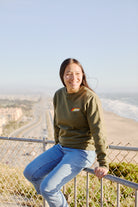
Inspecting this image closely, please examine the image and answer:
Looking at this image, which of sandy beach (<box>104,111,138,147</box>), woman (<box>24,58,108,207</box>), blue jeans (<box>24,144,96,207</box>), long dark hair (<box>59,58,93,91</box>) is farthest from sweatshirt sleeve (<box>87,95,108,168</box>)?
sandy beach (<box>104,111,138,147</box>)

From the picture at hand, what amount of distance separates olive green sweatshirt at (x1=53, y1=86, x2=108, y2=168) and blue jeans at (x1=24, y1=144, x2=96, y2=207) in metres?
0.09

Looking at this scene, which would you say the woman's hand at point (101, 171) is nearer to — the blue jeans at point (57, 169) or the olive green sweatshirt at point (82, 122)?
the olive green sweatshirt at point (82, 122)

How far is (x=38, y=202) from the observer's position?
397 centimetres

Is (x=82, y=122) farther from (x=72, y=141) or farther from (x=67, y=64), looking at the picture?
(x=67, y=64)

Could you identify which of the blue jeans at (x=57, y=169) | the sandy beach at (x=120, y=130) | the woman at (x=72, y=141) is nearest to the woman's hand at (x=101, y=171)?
the woman at (x=72, y=141)

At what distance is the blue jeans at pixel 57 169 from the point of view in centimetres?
213

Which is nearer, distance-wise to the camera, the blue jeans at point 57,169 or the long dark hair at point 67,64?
the blue jeans at point 57,169

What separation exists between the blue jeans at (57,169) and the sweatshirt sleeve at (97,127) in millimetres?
207

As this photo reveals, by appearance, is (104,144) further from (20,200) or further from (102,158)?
(20,200)

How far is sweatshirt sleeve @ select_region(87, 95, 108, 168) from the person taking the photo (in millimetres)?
2102

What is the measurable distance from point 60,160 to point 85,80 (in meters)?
0.88

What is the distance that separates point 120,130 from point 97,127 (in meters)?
29.1

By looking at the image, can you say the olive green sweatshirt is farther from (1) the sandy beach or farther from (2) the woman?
(1) the sandy beach

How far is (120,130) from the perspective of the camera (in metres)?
30.3
